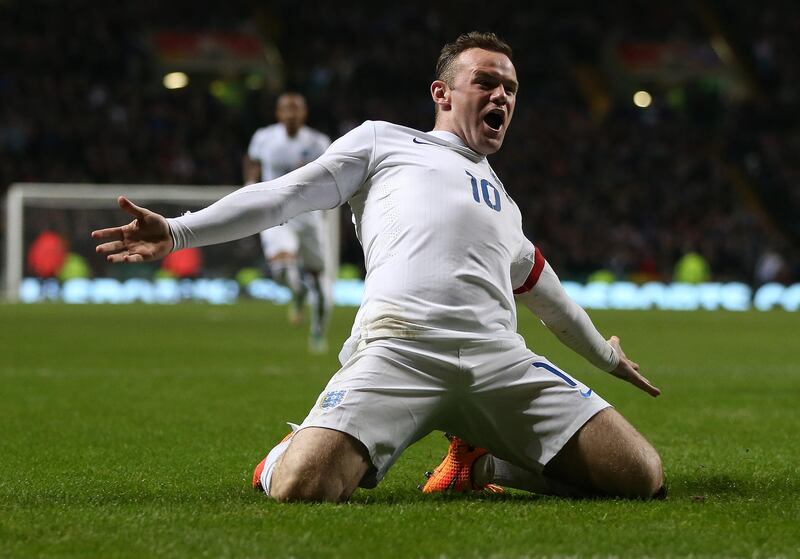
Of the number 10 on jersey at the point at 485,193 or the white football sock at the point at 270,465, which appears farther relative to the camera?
the number 10 on jersey at the point at 485,193

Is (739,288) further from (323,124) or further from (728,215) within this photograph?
(323,124)

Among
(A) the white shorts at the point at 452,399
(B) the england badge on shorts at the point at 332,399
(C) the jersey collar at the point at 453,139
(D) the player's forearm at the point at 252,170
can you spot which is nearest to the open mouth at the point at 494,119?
(C) the jersey collar at the point at 453,139

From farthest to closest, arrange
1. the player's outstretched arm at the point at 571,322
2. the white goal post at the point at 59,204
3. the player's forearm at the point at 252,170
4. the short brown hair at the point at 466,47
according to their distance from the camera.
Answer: the white goal post at the point at 59,204, the player's forearm at the point at 252,170, the player's outstretched arm at the point at 571,322, the short brown hair at the point at 466,47

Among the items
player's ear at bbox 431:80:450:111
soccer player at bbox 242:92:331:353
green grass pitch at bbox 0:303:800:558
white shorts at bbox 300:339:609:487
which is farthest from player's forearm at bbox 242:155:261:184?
white shorts at bbox 300:339:609:487

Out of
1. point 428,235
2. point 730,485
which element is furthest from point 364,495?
point 730,485

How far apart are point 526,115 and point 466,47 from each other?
29197 mm

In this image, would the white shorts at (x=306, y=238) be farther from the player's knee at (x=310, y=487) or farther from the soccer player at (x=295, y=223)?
the player's knee at (x=310, y=487)

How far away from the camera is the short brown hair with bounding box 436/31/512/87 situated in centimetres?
437

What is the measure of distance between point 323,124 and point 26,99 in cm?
684

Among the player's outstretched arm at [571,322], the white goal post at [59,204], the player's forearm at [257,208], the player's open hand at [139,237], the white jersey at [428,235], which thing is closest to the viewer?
the player's open hand at [139,237]

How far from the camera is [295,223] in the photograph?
38.6ft

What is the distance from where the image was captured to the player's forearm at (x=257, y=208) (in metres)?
3.87

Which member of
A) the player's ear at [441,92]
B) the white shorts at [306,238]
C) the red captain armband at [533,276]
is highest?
the player's ear at [441,92]

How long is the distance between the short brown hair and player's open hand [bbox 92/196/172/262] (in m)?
1.17
